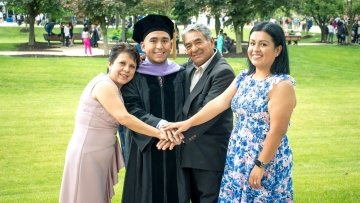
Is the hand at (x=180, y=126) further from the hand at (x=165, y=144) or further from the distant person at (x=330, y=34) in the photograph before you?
the distant person at (x=330, y=34)

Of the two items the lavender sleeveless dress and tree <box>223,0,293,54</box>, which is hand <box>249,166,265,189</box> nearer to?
the lavender sleeveless dress

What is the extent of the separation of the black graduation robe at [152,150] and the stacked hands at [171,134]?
0.16 m

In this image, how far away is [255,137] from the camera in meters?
4.27

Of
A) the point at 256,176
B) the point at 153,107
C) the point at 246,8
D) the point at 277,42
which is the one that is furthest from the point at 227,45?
the point at 256,176

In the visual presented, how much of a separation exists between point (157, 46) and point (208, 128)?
2.62 ft

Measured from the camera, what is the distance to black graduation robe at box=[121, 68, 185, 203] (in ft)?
15.8

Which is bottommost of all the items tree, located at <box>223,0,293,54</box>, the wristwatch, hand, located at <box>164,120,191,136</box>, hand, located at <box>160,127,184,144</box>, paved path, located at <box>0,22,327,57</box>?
the wristwatch

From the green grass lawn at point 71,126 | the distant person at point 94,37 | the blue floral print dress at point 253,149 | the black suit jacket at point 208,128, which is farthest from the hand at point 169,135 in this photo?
the distant person at point 94,37

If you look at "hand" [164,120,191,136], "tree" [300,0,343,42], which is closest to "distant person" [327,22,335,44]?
"tree" [300,0,343,42]

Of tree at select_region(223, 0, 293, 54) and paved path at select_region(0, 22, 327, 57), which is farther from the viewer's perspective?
tree at select_region(223, 0, 293, 54)

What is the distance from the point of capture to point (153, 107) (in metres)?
4.83

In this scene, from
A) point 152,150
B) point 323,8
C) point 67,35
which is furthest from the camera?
point 323,8

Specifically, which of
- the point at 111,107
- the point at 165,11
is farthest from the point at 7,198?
the point at 165,11

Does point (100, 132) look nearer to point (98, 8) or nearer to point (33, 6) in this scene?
point (98, 8)
